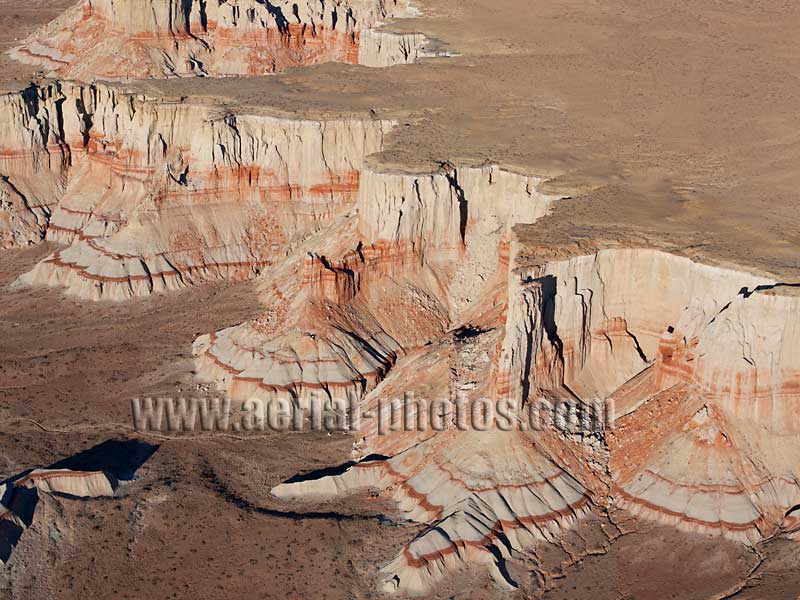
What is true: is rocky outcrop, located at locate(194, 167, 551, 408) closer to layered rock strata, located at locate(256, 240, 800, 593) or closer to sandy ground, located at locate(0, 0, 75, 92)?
layered rock strata, located at locate(256, 240, 800, 593)

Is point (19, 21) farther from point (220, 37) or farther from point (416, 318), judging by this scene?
point (416, 318)

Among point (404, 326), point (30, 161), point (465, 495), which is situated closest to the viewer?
point (465, 495)

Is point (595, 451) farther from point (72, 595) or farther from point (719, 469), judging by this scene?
point (72, 595)

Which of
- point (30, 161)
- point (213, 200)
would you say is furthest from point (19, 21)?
point (213, 200)

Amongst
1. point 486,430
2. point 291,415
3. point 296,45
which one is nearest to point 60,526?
point 291,415

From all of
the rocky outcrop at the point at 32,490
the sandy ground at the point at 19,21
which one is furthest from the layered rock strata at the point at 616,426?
the sandy ground at the point at 19,21

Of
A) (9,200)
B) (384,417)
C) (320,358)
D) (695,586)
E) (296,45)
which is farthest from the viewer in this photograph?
(296,45)
